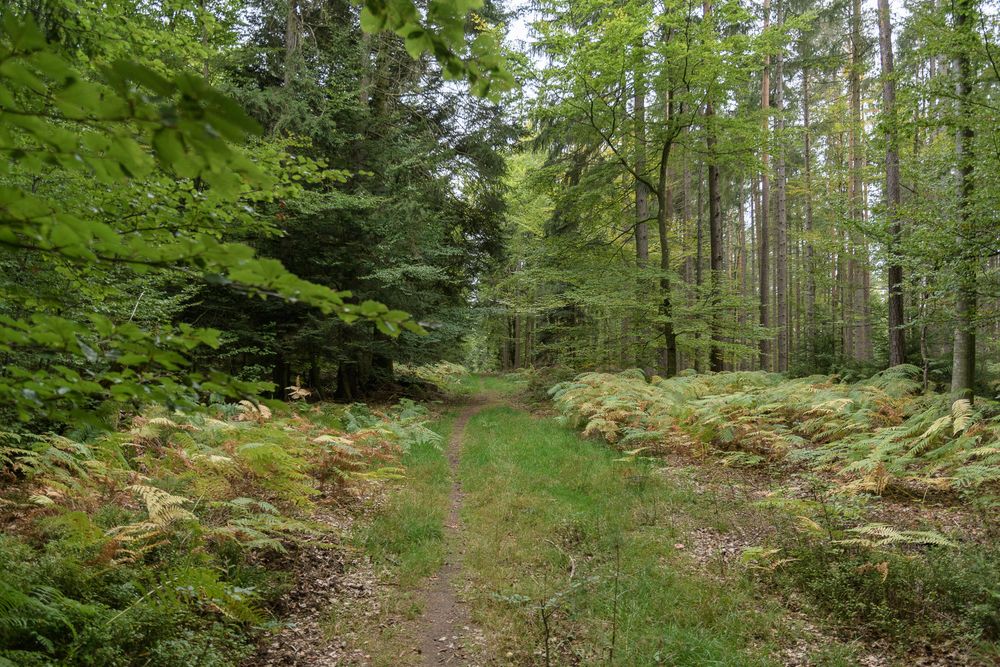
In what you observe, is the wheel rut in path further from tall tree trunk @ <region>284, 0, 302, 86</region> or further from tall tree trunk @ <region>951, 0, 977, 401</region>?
tall tree trunk @ <region>284, 0, 302, 86</region>

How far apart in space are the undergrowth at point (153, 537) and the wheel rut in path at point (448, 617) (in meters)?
1.22

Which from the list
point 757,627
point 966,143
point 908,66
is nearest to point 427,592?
point 757,627

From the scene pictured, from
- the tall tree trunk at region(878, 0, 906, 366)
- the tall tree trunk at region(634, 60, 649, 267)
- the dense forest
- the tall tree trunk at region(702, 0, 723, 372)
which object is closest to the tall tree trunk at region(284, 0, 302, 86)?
the dense forest

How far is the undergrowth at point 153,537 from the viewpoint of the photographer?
3.02 m

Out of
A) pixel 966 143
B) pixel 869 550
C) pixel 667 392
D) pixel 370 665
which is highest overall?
pixel 966 143

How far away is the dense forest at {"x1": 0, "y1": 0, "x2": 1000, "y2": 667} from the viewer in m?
1.69

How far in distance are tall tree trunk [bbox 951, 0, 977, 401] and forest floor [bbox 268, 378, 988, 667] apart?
4.16 m

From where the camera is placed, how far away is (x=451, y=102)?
16641mm

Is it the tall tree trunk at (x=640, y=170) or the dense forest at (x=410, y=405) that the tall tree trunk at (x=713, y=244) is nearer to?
the dense forest at (x=410, y=405)

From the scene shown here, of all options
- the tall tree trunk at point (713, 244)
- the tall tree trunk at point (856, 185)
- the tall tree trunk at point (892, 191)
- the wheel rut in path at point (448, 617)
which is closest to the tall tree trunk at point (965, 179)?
the tall tree trunk at point (892, 191)

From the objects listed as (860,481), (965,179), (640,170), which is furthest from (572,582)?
(640,170)

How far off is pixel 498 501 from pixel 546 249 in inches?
410

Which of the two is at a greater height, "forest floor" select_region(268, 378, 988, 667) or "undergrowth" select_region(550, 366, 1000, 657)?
"undergrowth" select_region(550, 366, 1000, 657)

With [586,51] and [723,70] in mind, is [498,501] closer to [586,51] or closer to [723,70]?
[586,51]
